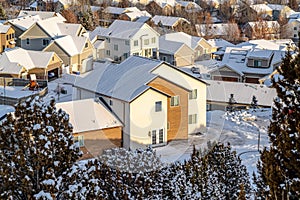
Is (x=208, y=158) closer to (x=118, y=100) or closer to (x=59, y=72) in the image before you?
(x=118, y=100)

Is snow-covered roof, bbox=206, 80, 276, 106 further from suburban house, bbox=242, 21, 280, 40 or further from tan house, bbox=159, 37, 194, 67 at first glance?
suburban house, bbox=242, 21, 280, 40

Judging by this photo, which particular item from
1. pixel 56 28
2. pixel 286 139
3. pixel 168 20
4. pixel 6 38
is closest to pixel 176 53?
pixel 56 28

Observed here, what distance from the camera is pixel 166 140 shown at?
12930 mm

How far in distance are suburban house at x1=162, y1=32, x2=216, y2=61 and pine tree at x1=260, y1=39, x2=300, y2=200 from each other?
2145cm

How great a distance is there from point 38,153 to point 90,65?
18701mm

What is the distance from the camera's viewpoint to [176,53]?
81.1 feet

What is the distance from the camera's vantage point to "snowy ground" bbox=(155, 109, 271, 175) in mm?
11995

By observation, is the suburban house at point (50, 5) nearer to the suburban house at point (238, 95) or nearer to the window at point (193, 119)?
the suburban house at point (238, 95)

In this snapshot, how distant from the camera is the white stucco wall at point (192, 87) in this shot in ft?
43.3

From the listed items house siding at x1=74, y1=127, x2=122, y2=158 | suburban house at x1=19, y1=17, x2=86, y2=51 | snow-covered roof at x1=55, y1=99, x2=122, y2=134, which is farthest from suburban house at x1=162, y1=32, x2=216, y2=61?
house siding at x1=74, y1=127, x2=122, y2=158

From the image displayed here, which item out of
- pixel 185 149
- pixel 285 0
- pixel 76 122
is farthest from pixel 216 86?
pixel 285 0

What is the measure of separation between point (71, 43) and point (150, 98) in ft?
37.7

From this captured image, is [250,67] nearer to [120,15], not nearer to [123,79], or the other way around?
[123,79]

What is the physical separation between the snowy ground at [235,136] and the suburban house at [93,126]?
1104 millimetres
